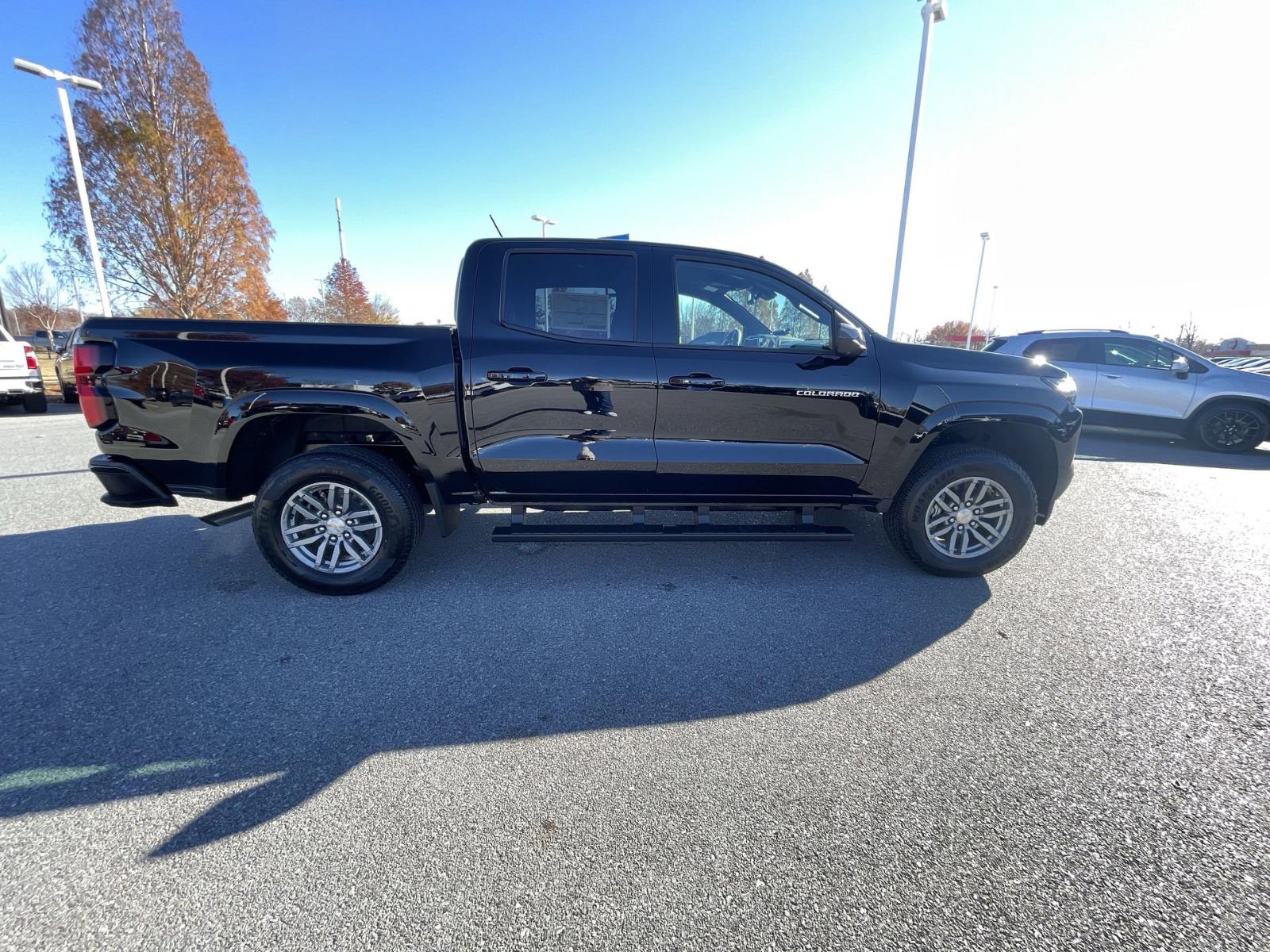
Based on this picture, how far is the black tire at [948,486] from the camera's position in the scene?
3.49 m

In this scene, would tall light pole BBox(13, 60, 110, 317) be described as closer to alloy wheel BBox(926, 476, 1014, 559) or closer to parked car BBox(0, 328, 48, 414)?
parked car BBox(0, 328, 48, 414)

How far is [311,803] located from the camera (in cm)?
183

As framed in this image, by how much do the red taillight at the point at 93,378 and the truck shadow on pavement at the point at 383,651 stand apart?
1104 mm

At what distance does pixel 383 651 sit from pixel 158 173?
19.5 m

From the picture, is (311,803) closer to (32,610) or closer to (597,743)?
(597,743)

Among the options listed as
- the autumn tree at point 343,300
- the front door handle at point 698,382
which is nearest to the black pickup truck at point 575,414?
the front door handle at point 698,382

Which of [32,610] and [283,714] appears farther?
[32,610]

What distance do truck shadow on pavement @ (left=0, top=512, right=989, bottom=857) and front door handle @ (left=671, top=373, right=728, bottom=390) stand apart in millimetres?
1273

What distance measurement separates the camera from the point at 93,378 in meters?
3.01

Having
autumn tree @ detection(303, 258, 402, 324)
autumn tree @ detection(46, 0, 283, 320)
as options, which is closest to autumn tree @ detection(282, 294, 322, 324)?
autumn tree @ detection(303, 258, 402, 324)

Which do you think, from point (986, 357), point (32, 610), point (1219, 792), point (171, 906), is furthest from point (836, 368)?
point (32, 610)

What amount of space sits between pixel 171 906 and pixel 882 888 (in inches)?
79.9

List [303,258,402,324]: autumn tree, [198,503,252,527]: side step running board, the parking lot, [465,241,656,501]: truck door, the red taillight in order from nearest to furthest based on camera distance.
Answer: the parking lot, the red taillight, [465,241,656,501]: truck door, [198,503,252,527]: side step running board, [303,258,402,324]: autumn tree

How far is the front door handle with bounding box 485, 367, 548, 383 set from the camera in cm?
318
